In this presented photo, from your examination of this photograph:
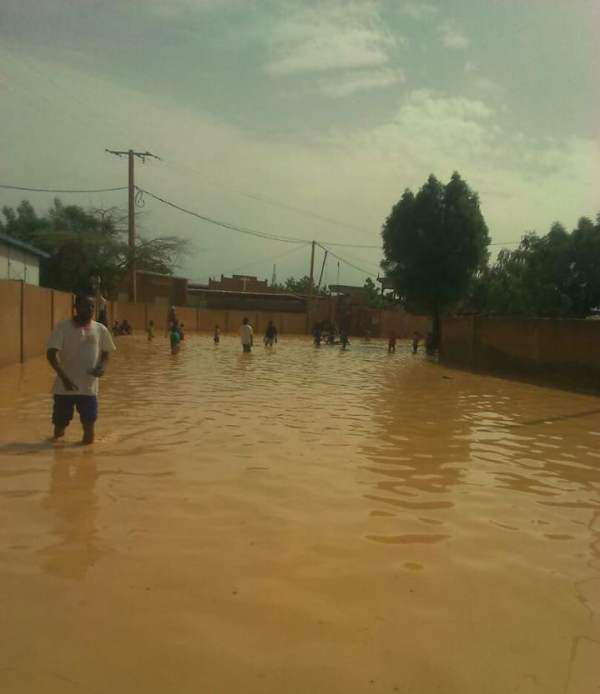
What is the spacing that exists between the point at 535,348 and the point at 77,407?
14288 millimetres

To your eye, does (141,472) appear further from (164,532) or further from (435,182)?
(435,182)

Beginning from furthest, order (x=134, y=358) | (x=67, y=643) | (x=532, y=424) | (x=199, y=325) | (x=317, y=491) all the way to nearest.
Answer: (x=199, y=325) → (x=134, y=358) → (x=532, y=424) → (x=317, y=491) → (x=67, y=643)

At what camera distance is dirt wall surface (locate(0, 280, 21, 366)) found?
14570 mm

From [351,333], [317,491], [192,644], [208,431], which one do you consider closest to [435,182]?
[351,333]

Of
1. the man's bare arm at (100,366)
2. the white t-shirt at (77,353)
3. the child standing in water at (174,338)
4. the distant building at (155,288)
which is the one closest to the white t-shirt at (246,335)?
the child standing in water at (174,338)

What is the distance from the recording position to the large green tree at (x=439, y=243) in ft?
112

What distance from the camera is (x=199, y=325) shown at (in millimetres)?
51719

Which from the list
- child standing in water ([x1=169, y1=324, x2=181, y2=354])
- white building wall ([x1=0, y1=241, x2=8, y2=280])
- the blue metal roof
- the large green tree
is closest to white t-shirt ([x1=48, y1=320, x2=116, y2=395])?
child standing in water ([x1=169, y1=324, x2=181, y2=354])

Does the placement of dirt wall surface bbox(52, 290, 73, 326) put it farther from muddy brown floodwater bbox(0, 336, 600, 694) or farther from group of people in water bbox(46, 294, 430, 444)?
group of people in water bbox(46, 294, 430, 444)

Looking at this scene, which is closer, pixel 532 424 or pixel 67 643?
pixel 67 643

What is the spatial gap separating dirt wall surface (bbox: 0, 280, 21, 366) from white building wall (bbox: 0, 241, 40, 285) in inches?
352

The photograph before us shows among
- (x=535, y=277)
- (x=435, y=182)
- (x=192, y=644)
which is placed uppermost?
(x=435, y=182)

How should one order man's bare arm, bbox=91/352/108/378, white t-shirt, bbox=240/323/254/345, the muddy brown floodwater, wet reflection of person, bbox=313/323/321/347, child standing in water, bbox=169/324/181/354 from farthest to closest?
wet reflection of person, bbox=313/323/321/347, white t-shirt, bbox=240/323/254/345, child standing in water, bbox=169/324/181/354, man's bare arm, bbox=91/352/108/378, the muddy brown floodwater

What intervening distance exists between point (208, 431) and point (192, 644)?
5.25m
